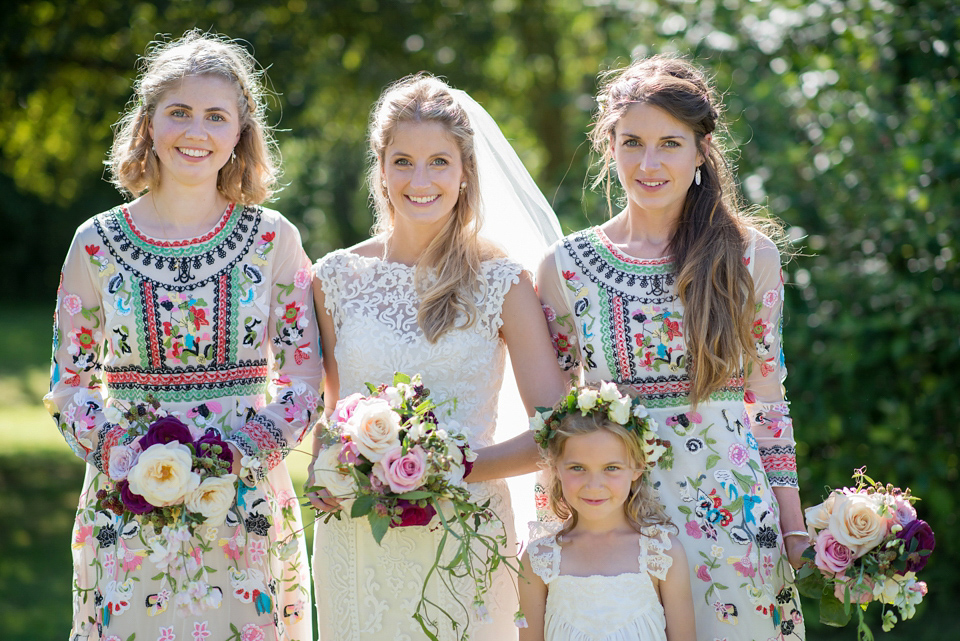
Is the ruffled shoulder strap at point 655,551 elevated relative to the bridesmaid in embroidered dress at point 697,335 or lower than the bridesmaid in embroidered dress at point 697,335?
lower

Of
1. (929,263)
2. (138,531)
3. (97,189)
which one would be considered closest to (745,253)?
(138,531)

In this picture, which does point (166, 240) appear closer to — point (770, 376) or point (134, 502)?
point (134, 502)

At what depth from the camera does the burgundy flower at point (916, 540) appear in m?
2.81

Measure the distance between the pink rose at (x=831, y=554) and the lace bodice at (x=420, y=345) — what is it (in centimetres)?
109

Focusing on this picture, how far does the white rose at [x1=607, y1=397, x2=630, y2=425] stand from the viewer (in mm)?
2953

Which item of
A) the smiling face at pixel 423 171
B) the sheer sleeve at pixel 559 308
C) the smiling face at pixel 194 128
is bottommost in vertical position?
the sheer sleeve at pixel 559 308

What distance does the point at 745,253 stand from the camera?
131 inches

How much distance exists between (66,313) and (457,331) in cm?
128

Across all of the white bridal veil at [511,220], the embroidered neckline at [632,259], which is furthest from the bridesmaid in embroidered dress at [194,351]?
the embroidered neckline at [632,259]

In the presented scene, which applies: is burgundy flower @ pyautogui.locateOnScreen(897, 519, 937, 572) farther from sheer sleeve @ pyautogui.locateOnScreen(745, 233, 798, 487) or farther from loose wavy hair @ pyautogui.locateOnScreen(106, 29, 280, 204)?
loose wavy hair @ pyautogui.locateOnScreen(106, 29, 280, 204)

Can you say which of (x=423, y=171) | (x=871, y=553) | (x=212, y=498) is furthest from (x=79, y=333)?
(x=871, y=553)

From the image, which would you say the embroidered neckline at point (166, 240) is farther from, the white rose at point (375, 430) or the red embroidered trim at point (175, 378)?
the white rose at point (375, 430)

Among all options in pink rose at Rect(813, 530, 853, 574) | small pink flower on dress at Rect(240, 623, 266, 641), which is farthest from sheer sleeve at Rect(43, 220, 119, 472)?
pink rose at Rect(813, 530, 853, 574)

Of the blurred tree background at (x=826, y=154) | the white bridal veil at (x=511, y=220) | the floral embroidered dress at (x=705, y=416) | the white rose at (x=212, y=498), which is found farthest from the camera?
the blurred tree background at (x=826, y=154)
